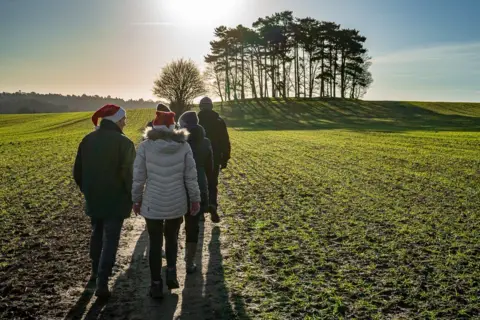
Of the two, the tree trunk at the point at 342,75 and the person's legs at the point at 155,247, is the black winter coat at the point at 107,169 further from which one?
the tree trunk at the point at 342,75

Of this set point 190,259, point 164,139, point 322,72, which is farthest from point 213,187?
point 322,72

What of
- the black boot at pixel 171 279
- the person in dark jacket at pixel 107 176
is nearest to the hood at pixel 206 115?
the person in dark jacket at pixel 107 176

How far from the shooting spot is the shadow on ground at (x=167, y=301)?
4.64m

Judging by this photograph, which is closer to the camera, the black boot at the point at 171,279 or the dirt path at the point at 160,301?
the dirt path at the point at 160,301

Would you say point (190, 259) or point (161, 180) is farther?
point (190, 259)

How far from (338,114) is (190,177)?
6005 cm

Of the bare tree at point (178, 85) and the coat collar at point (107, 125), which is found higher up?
the bare tree at point (178, 85)

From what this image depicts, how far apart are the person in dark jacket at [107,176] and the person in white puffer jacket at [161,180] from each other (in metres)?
0.23

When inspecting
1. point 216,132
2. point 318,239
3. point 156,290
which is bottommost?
point 318,239

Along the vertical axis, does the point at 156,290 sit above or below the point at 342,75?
below

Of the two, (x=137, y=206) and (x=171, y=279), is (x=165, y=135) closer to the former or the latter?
(x=137, y=206)

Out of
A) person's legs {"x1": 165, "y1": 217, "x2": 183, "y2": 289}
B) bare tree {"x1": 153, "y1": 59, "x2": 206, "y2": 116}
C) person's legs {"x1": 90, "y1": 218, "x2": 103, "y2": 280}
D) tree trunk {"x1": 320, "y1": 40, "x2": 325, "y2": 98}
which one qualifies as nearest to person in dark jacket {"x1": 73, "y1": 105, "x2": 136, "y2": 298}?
person's legs {"x1": 90, "y1": 218, "x2": 103, "y2": 280}

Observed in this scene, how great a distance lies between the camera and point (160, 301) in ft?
16.3

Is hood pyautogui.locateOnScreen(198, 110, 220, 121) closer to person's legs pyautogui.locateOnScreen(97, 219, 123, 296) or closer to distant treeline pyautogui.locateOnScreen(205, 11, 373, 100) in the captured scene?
person's legs pyautogui.locateOnScreen(97, 219, 123, 296)
